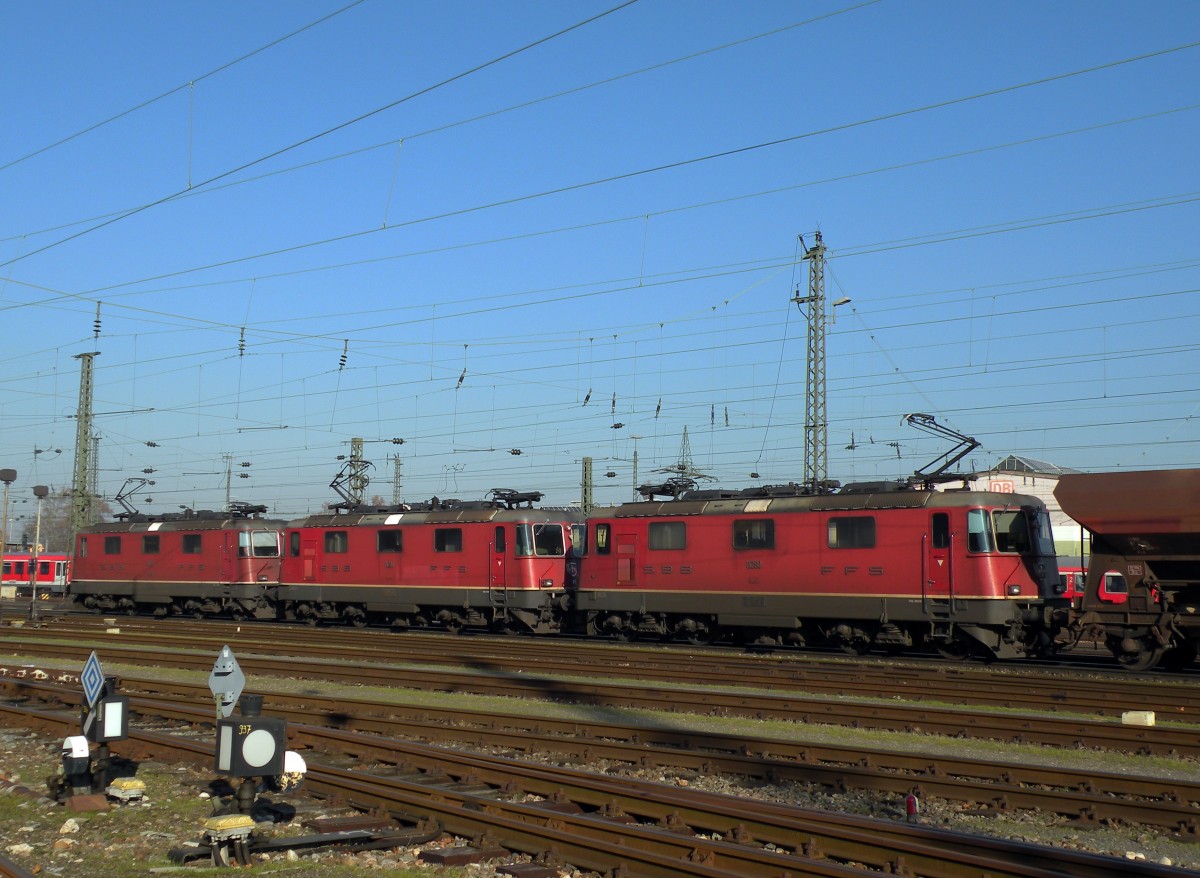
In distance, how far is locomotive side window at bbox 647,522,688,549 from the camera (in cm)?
2745

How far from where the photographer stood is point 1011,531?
2306 centimetres

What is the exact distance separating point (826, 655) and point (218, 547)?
22407 millimetres

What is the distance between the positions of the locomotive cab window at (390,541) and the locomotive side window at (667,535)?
8.73m

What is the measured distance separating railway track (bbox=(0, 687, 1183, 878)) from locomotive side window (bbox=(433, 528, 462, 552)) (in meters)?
19.2

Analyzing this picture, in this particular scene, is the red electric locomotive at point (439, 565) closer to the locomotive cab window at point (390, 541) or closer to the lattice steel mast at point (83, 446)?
the locomotive cab window at point (390, 541)

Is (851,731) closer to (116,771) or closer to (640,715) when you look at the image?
(640,715)

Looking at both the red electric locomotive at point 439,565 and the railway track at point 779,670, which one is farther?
the red electric locomotive at point 439,565

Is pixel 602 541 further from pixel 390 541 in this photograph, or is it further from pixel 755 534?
pixel 390 541

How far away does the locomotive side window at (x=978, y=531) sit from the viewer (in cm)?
2280

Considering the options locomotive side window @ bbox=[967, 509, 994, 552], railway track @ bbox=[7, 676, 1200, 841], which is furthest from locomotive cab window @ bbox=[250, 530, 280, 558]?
locomotive side window @ bbox=[967, 509, 994, 552]

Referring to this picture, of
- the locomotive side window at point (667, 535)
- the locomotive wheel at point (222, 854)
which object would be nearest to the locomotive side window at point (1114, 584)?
the locomotive side window at point (667, 535)

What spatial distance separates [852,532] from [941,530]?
1.98 meters

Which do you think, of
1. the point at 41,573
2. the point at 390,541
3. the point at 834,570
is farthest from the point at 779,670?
the point at 41,573

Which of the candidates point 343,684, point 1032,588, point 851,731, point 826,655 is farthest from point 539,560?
point 851,731
